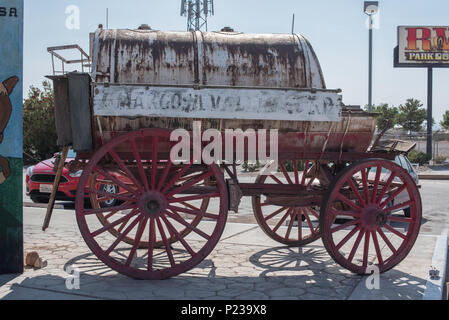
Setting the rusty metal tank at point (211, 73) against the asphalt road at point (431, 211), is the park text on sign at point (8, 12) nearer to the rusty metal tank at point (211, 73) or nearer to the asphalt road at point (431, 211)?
the rusty metal tank at point (211, 73)

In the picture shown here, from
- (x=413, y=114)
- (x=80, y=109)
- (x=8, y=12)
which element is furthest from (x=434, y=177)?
(x=413, y=114)

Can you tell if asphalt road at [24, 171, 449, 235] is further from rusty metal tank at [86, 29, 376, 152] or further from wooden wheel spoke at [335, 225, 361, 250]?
rusty metal tank at [86, 29, 376, 152]

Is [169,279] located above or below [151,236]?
below

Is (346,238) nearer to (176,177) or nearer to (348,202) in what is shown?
(348,202)

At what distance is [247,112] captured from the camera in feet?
17.1

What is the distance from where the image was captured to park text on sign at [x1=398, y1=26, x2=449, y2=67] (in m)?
33.2

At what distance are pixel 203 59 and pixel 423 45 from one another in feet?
104

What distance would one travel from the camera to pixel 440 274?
5504mm

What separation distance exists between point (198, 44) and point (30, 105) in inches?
989

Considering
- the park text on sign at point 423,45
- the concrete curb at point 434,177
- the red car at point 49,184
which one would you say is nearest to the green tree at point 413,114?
the park text on sign at point 423,45

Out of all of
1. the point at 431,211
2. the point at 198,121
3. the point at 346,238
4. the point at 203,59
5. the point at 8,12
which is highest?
the point at 8,12

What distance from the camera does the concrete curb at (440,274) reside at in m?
4.71

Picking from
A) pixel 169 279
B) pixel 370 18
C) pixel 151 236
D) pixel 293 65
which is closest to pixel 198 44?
pixel 293 65

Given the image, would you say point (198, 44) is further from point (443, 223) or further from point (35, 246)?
point (443, 223)
